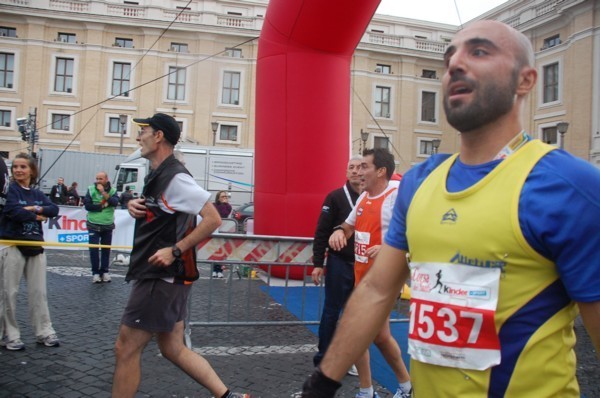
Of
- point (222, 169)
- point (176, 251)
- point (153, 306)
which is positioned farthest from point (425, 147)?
point (153, 306)

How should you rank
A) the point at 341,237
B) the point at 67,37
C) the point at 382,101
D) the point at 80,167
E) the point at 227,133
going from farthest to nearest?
the point at 382,101 → the point at 227,133 → the point at 67,37 → the point at 80,167 → the point at 341,237

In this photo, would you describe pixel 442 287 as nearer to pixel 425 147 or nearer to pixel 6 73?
pixel 6 73

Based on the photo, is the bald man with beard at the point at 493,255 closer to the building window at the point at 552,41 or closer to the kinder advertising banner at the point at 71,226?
the kinder advertising banner at the point at 71,226

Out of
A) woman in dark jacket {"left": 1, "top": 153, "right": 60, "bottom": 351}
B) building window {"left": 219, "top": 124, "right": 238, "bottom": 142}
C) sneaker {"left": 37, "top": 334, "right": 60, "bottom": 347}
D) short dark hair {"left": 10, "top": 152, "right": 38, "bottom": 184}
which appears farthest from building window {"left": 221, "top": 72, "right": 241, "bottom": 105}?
sneaker {"left": 37, "top": 334, "right": 60, "bottom": 347}

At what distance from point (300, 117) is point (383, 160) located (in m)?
3.96

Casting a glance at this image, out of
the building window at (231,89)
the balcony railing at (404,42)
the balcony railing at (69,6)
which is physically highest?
the balcony railing at (404,42)

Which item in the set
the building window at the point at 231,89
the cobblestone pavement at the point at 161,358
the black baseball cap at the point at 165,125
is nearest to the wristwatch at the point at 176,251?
the black baseball cap at the point at 165,125

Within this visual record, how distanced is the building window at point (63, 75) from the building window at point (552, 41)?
32.1m

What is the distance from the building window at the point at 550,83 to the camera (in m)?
30.7

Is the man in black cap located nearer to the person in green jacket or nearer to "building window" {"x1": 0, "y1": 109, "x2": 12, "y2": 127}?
the person in green jacket

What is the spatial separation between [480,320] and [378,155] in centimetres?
264

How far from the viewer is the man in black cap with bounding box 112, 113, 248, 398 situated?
2852 mm

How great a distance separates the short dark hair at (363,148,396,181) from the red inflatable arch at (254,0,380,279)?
3.68 meters

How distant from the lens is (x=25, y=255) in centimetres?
457
